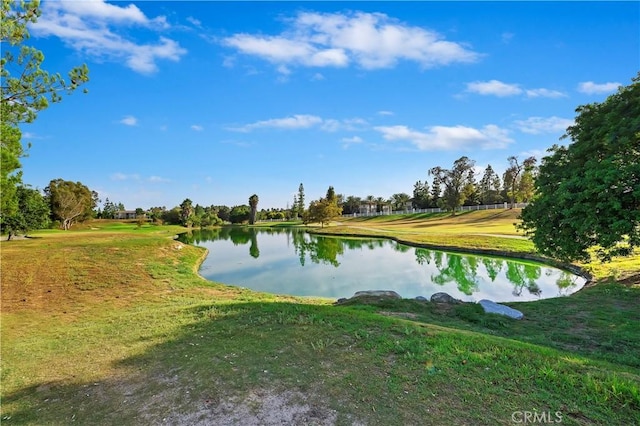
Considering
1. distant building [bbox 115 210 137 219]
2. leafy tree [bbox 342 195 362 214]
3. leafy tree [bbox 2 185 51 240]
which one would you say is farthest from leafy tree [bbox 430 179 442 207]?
distant building [bbox 115 210 137 219]

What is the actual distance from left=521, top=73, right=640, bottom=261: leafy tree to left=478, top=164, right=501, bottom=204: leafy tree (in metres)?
70.7

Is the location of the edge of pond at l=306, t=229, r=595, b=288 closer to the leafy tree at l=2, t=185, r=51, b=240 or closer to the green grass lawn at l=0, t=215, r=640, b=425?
the green grass lawn at l=0, t=215, r=640, b=425

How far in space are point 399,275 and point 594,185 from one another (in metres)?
13.6

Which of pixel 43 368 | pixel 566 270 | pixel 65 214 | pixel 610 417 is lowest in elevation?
pixel 566 270

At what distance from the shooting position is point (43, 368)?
611 cm

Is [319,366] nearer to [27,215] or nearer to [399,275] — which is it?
[399,275]

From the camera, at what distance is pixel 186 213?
81.4 metres

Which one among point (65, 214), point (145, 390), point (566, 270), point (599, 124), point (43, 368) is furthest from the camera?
point (65, 214)

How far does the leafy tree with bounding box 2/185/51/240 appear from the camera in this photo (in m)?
26.2

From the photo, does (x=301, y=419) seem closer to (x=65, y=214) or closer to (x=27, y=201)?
(x=27, y=201)

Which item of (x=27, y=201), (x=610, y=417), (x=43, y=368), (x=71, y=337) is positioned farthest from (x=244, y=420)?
(x=27, y=201)

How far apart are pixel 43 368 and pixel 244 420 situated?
472 cm

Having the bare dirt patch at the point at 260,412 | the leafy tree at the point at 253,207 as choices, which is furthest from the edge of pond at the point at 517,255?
the leafy tree at the point at 253,207

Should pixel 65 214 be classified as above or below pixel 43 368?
above
